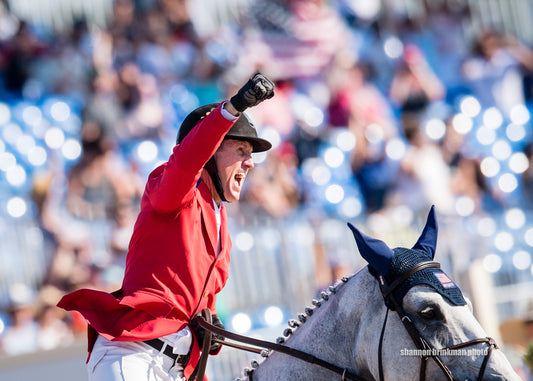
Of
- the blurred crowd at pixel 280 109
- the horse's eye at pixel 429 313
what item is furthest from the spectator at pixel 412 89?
the horse's eye at pixel 429 313

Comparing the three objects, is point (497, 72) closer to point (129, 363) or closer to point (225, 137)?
point (225, 137)

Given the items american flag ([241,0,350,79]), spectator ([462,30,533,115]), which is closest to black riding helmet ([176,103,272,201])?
american flag ([241,0,350,79])

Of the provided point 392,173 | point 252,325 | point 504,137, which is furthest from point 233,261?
point 504,137

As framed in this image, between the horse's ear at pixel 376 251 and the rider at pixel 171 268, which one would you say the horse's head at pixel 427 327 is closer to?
the horse's ear at pixel 376 251

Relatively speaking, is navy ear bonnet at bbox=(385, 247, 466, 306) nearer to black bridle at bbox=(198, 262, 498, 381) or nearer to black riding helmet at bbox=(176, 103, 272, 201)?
black bridle at bbox=(198, 262, 498, 381)

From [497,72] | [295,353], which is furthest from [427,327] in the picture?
[497,72]

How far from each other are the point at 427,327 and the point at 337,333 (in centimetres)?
41

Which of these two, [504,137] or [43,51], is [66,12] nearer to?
[43,51]

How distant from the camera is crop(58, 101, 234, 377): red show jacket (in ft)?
9.08

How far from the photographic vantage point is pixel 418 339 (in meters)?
2.51

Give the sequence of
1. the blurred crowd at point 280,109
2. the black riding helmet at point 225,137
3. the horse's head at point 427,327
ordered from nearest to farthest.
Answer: the horse's head at point 427,327 < the black riding helmet at point 225,137 < the blurred crowd at point 280,109

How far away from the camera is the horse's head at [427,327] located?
243 cm

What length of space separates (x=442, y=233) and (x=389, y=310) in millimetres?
4907

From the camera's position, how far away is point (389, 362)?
2.55 meters
